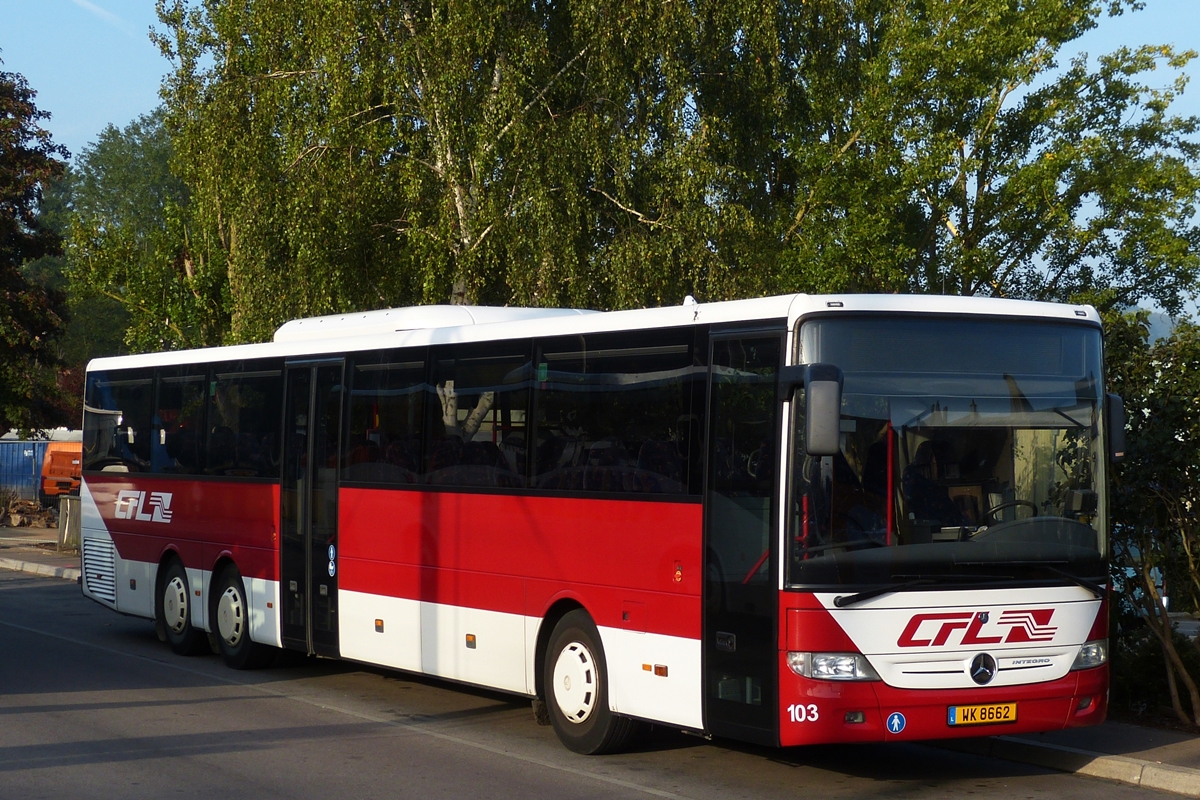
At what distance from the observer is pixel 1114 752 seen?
969cm

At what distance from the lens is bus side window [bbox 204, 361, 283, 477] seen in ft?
46.8

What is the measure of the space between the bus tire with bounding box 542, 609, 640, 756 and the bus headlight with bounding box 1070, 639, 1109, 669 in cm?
302

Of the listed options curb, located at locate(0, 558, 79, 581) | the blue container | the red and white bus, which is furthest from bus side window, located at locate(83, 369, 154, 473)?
the blue container

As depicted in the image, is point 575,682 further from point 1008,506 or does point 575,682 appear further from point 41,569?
point 41,569

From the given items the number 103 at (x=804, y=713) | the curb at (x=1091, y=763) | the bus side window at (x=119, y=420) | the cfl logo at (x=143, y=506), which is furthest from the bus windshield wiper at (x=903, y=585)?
the bus side window at (x=119, y=420)

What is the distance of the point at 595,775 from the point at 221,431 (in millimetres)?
7456

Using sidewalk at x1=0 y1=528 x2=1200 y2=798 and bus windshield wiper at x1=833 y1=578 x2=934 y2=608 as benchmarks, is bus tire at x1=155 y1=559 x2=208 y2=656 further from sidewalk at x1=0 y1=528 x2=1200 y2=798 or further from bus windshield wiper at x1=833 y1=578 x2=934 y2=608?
bus windshield wiper at x1=833 y1=578 x2=934 y2=608

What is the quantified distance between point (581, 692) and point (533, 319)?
327 cm

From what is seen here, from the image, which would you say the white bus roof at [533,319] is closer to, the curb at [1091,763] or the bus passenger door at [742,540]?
the bus passenger door at [742,540]

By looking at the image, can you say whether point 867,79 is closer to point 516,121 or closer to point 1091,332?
point 516,121

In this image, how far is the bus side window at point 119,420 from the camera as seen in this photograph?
1669cm

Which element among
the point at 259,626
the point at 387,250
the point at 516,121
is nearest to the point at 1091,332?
the point at 259,626

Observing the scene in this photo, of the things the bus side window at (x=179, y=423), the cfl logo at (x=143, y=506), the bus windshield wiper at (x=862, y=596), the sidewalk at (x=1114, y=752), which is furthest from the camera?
the cfl logo at (x=143, y=506)

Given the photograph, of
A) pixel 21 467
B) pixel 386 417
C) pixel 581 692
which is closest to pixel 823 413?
pixel 581 692
